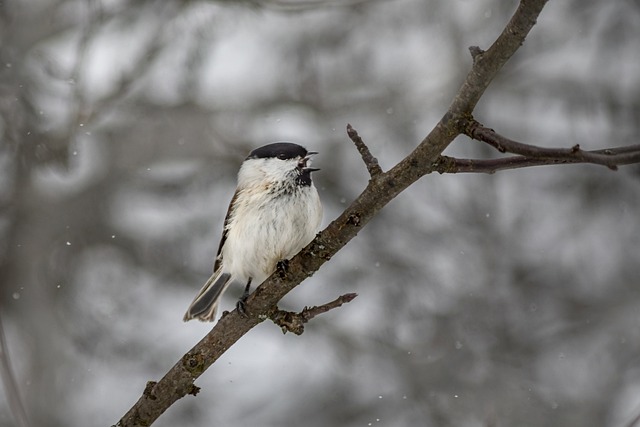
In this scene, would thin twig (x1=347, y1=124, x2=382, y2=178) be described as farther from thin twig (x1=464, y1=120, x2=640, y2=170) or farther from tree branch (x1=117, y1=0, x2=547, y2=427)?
thin twig (x1=464, y1=120, x2=640, y2=170)

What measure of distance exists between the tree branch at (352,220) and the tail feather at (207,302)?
67.6 inches

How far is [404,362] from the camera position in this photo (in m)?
7.23

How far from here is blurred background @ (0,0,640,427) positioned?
23.3 ft

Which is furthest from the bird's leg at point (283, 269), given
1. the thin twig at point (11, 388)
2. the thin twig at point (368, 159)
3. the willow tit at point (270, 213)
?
the willow tit at point (270, 213)

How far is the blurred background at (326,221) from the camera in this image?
7105 millimetres

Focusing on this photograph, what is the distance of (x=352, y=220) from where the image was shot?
2.48 m

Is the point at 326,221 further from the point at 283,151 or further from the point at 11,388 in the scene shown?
the point at 11,388

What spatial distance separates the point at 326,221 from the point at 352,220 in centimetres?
552

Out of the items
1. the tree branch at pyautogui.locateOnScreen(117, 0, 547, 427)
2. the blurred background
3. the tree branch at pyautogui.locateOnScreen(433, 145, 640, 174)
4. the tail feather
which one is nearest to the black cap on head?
the tail feather

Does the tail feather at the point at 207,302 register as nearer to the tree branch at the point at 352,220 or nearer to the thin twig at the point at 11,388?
the tree branch at the point at 352,220

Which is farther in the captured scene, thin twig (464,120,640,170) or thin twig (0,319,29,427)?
thin twig (0,319,29,427)

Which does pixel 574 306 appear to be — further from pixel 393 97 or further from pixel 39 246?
pixel 39 246

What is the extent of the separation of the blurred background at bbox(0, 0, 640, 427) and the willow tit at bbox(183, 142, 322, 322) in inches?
126

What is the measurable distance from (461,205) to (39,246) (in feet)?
13.3
